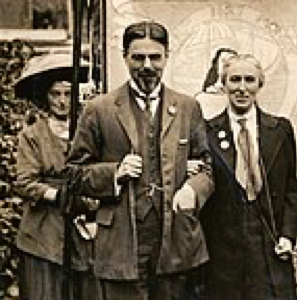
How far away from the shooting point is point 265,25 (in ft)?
7.95

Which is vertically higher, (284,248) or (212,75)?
(212,75)

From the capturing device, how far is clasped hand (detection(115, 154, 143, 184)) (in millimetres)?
2270

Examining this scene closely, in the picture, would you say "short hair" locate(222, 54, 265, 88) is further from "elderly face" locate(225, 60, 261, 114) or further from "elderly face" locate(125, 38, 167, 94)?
"elderly face" locate(125, 38, 167, 94)

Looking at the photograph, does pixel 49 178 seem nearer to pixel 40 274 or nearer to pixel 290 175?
pixel 40 274

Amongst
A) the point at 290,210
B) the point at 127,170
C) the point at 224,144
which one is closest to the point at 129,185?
the point at 127,170

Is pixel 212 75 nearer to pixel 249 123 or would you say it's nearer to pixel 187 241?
pixel 249 123

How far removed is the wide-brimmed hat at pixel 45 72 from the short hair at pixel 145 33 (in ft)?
0.39

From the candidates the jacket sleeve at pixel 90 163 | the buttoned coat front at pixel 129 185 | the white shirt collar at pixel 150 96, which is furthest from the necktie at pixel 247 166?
the jacket sleeve at pixel 90 163

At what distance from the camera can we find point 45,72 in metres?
2.38

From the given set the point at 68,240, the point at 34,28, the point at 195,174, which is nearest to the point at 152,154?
the point at 195,174

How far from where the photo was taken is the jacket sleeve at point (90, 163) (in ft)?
7.43

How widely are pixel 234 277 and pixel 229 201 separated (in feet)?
0.59

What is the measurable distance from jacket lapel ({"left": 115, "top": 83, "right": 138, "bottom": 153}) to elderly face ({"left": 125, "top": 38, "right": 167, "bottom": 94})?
4 cm

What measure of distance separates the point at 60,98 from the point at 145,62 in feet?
0.75
